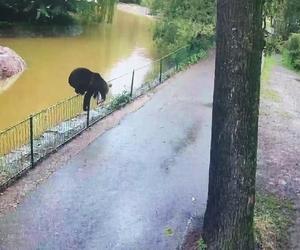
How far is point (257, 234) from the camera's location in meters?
7.16

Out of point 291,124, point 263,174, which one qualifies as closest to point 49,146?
point 263,174

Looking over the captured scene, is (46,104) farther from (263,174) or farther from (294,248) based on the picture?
(294,248)

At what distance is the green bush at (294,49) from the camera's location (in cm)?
2534

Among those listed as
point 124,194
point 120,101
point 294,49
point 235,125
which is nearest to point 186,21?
Answer: point 294,49

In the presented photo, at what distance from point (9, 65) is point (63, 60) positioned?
4258 millimetres

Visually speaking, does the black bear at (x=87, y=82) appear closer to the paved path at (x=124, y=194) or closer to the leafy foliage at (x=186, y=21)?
the paved path at (x=124, y=194)

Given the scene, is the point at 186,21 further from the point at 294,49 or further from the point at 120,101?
the point at 120,101

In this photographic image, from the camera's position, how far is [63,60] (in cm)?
2505

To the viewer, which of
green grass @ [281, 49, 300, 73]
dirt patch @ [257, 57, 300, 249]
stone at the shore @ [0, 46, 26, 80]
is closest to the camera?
dirt patch @ [257, 57, 300, 249]

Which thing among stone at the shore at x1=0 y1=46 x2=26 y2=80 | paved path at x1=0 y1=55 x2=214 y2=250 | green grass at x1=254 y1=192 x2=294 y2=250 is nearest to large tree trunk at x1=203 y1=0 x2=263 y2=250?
green grass at x1=254 y1=192 x2=294 y2=250

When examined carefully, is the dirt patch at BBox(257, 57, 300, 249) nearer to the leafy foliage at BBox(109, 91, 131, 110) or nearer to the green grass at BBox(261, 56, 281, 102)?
the green grass at BBox(261, 56, 281, 102)

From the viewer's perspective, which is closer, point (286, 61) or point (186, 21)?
point (186, 21)

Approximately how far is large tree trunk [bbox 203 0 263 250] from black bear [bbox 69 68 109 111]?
6.40 m

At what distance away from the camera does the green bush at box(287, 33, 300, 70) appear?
25.3 metres
